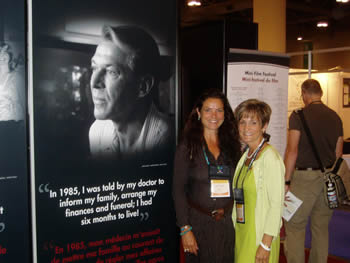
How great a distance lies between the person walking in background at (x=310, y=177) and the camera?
3.09 meters

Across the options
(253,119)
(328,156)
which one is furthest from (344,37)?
(253,119)

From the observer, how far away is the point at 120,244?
7.09 ft

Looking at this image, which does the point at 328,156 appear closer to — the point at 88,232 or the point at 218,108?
the point at 218,108

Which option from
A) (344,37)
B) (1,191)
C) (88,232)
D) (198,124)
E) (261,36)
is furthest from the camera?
(344,37)

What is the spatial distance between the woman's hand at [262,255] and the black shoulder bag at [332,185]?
1299 mm

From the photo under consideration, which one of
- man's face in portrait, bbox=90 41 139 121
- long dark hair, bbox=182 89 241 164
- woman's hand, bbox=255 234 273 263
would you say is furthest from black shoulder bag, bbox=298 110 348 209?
man's face in portrait, bbox=90 41 139 121

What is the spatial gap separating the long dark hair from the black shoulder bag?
1149 millimetres

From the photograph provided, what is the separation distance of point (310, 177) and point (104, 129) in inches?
74.6

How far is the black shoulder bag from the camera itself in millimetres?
3008

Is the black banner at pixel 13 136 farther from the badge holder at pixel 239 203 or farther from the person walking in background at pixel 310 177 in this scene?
the person walking in background at pixel 310 177

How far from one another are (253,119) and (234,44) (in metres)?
1.06

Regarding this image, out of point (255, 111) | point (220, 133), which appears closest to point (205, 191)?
point (220, 133)

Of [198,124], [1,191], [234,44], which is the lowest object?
[1,191]

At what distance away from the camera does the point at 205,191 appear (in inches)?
81.1
